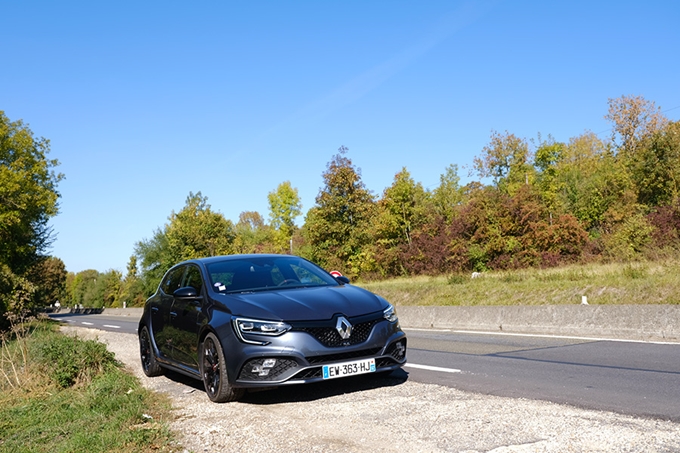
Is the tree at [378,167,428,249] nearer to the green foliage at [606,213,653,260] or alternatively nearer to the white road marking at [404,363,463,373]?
the green foliage at [606,213,653,260]

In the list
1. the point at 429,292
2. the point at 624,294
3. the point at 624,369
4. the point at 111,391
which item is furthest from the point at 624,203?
the point at 111,391

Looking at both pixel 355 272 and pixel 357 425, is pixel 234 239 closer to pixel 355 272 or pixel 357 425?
pixel 355 272

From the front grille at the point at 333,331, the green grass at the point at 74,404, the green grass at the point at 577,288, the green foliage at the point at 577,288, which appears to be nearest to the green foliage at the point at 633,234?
the green grass at the point at 577,288

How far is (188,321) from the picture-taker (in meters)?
7.77

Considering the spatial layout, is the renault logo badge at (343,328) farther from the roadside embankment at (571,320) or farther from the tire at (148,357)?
the roadside embankment at (571,320)

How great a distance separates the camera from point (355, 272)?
4959 cm

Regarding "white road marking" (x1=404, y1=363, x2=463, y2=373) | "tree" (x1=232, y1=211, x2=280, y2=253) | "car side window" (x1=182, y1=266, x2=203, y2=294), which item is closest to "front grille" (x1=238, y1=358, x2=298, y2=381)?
"car side window" (x1=182, y1=266, x2=203, y2=294)

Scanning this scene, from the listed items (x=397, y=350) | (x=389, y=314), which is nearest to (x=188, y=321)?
(x=389, y=314)

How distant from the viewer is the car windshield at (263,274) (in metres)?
7.64

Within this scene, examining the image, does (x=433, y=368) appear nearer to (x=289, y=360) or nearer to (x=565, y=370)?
(x=565, y=370)

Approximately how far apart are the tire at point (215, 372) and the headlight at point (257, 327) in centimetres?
37

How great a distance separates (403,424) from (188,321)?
331cm

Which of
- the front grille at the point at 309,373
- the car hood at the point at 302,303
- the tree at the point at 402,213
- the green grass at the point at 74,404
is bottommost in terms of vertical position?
the green grass at the point at 74,404

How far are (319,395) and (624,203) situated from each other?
157ft
